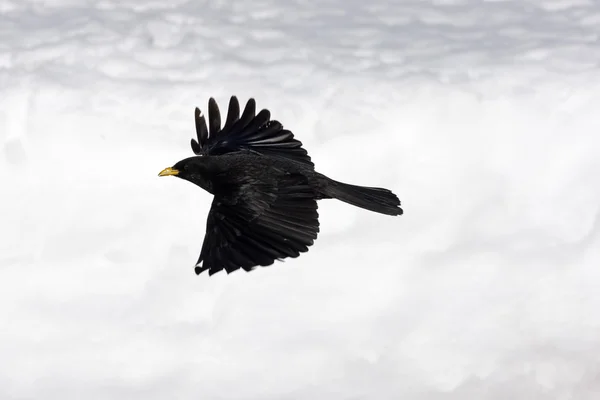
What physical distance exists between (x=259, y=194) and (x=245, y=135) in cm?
136

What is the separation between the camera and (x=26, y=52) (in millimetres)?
9852

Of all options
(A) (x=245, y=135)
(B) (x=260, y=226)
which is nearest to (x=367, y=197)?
(B) (x=260, y=226)

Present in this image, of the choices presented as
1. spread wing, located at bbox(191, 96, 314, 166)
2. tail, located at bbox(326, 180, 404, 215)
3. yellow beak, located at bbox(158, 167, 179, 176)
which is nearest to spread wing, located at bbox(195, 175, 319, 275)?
tail, located at bbox(326, 180, 404, 215)

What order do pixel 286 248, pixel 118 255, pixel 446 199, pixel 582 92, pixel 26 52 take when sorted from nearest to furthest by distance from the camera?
pixel 286 248 < pixel 118 255 < pixel 446 199 < pixel 582 92 < pixel 26 52

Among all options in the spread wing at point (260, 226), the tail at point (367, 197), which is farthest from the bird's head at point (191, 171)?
the tail at point (367, 197)

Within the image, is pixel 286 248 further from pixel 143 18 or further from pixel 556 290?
pixel 143 18

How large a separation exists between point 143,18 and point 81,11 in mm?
610

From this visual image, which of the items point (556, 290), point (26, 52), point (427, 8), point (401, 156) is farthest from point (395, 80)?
point (26, 52)

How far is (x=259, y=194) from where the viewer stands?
24.4 ft

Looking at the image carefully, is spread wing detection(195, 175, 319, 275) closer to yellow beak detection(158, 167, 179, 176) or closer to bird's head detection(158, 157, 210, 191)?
bird's head detection(158, 157, 210, 191)

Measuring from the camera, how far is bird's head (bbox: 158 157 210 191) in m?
7.85

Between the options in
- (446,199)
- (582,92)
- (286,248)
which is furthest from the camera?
(582,92)

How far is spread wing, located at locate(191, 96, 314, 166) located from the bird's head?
54cm

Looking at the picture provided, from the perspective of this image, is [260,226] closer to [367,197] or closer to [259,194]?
[259,194]
